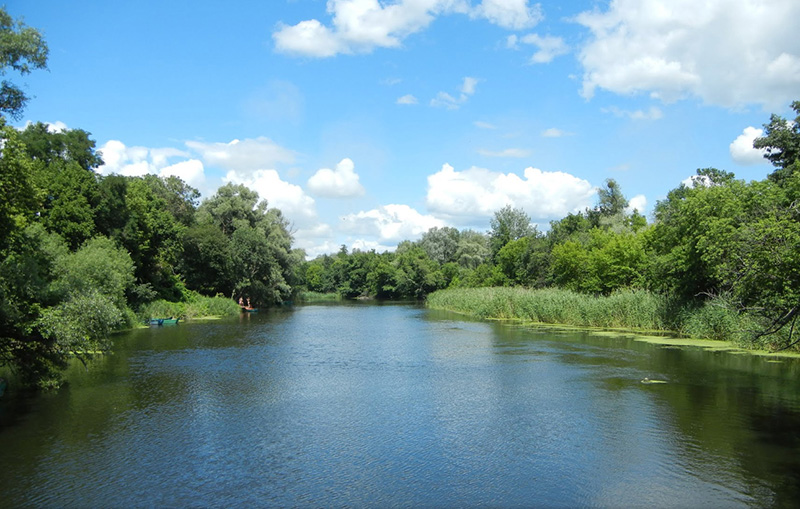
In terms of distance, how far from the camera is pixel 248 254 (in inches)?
2562

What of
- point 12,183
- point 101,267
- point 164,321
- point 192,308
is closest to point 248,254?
point 192,308

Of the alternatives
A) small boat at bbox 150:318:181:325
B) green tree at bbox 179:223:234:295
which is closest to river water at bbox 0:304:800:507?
small boat at bbox 150:318:181:325

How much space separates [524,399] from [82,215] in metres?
35.6

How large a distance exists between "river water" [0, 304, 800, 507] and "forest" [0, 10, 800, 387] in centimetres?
242

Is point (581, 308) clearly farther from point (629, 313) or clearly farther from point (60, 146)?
point (60, 146)

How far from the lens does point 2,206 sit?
610 inches

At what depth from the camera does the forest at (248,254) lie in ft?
51.4

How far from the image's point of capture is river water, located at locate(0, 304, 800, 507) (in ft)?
35.1

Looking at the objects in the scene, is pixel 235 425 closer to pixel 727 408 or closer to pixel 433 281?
pixel 727 408

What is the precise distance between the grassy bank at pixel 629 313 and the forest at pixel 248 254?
135 mm

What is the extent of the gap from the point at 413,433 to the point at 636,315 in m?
25.1

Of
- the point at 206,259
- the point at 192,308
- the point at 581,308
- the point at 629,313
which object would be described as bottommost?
the point at 192,308

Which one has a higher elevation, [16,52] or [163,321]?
[16,52]

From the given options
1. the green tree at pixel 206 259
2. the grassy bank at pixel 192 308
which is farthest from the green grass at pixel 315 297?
the grassy bank at pixel 192 308
